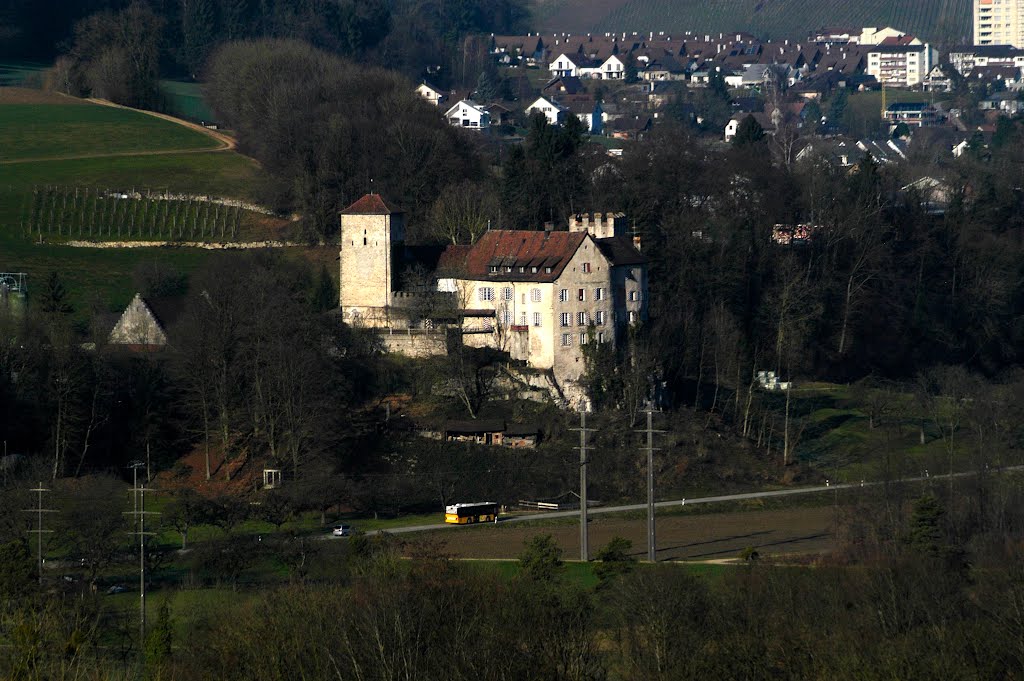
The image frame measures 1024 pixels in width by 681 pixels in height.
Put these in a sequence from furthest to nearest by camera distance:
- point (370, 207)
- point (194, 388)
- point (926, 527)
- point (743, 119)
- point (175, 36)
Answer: point (743, 119)
point (175, 36)
point (370, 207)
point (194, 388)
point (926, 527)

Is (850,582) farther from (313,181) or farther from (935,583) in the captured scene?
(313,181)

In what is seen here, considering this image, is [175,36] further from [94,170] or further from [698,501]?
[698,501]

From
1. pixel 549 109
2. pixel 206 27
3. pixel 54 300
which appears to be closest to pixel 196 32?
pixel 206 27

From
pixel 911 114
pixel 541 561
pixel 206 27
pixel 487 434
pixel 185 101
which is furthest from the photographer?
pixel 911 114

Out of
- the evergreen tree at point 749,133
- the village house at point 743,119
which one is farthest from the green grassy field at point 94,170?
the village house at point 743,119

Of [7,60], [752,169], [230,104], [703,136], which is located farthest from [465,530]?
[703,136]
